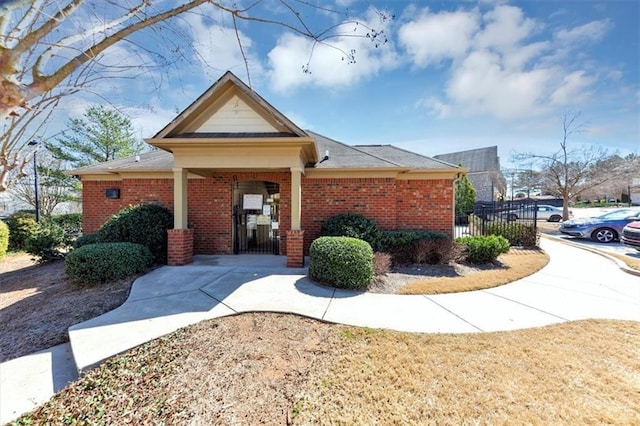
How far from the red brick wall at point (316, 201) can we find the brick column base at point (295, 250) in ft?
5.50

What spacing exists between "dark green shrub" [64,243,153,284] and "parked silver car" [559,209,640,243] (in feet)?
63.3

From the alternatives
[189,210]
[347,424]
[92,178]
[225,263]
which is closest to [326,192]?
[225,263]

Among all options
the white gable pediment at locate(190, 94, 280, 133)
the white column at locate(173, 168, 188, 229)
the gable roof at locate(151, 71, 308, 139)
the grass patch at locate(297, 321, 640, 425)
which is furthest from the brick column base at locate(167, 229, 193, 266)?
the grass patch at locate(297, 321, 640, 425)

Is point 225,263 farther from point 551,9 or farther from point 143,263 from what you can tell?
point 551,9

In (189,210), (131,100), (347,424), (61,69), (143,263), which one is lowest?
(347,424)

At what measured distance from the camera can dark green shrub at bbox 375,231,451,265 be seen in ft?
26.5

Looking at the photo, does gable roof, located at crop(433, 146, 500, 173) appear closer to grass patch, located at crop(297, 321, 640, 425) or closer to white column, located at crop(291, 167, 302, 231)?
white column, located at crop(291, 167, 302, 231)

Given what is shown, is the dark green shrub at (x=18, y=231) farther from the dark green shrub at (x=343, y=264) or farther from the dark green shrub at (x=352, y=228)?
the dark green shrub at (x=343, y=264)

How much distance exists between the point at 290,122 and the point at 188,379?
5.83 meters

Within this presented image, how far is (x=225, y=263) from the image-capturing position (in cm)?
806

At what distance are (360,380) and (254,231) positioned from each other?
25.3ft

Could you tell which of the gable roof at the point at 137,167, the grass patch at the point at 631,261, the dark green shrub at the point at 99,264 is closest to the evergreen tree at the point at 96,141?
the gable roof at the point at 137,167

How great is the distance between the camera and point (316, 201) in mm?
9297

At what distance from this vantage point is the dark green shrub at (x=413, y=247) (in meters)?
8.09
